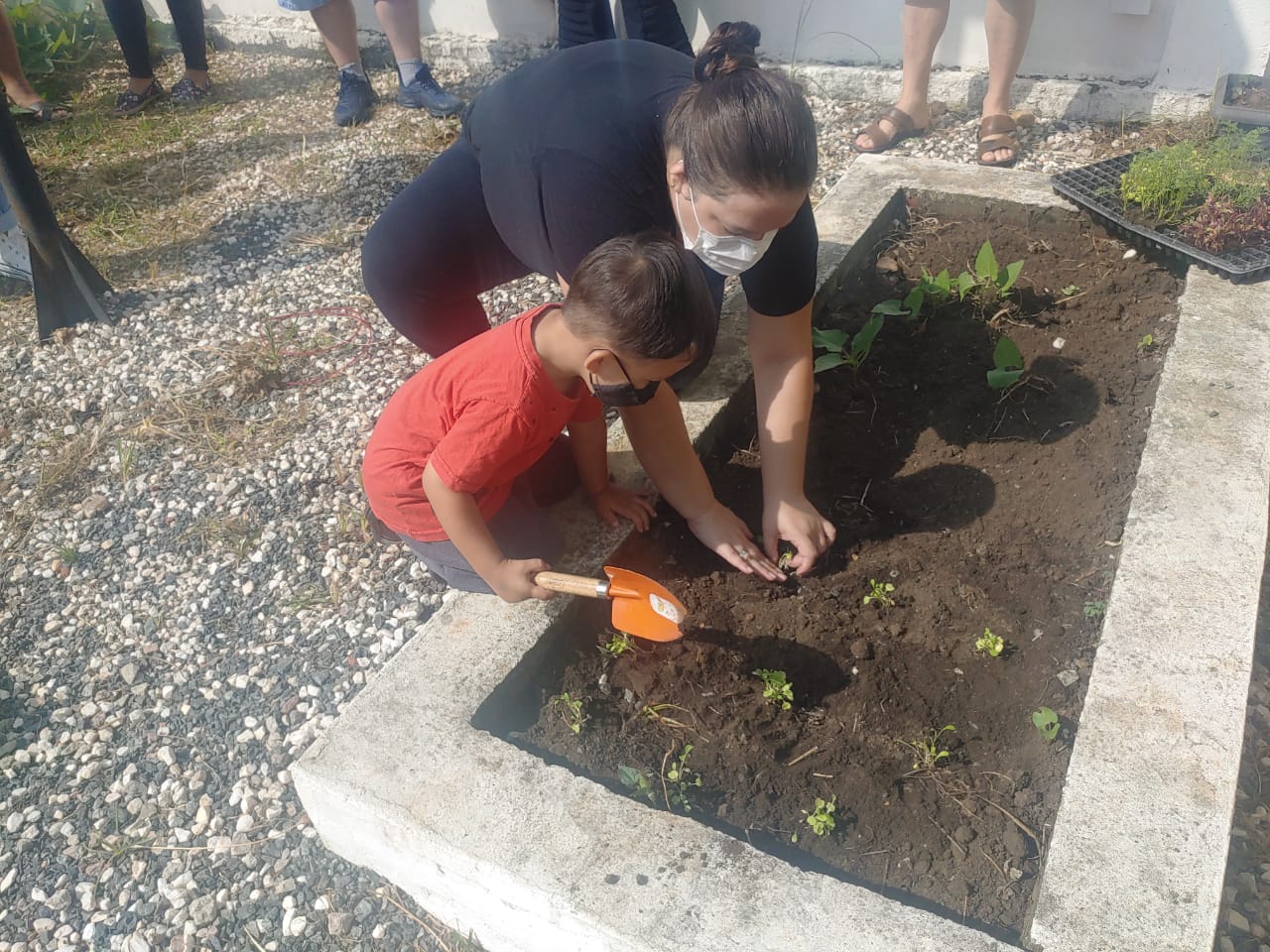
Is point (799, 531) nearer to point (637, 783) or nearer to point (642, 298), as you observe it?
point (637, 783)

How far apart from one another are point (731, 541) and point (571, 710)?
1.85 feet

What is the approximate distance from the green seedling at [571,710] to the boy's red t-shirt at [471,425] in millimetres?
435

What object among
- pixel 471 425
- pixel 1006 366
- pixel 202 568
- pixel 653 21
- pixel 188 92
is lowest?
pixel 202 568

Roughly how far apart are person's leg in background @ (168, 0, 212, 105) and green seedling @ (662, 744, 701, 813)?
5.40 m

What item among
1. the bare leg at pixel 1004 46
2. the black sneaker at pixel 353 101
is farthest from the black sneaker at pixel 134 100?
the bare leg at pixel 1004 46

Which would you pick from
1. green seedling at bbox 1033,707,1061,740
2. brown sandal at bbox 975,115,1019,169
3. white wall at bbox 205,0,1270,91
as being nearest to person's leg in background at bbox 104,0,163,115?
white wall at bbox 205,0,1270,91

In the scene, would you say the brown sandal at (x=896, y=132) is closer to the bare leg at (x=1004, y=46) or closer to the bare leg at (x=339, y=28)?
the bare leg at (x=1004, y=46)

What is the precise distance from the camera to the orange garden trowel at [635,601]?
6.14 ft

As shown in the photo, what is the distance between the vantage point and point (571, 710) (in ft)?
6.35

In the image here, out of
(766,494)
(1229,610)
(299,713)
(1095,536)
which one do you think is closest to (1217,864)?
(1229,610)

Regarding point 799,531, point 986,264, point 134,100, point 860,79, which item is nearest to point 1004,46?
point 860,79

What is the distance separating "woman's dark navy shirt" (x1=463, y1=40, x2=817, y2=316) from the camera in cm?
179

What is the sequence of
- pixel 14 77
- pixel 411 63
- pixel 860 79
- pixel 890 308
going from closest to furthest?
pixel 890 308 < pixel 860 79 < pixel 411 63 < pixel 14 77

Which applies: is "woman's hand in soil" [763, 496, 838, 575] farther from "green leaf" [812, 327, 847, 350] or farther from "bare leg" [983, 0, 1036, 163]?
"bare leg" [983, 0, 1036, 163]
